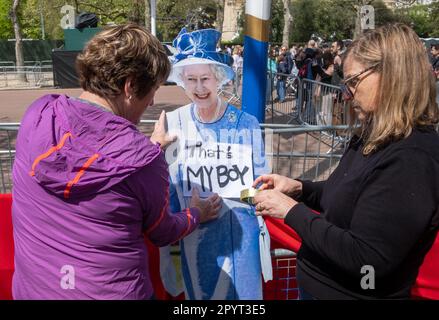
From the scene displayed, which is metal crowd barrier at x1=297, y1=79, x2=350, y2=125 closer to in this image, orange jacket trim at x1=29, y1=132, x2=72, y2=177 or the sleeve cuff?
the sleeve cuff

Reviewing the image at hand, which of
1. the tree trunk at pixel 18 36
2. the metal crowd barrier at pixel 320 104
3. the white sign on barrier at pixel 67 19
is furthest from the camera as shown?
the tree trunk at pixel 18 36

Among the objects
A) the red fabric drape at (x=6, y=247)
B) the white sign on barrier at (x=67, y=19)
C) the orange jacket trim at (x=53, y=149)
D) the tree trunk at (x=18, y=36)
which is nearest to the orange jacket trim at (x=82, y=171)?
the orange jacket trim at (x=53, y=149)

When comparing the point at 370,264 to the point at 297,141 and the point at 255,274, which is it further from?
the point at 297,141

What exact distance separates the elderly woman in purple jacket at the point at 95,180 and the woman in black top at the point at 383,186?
1.87 feet

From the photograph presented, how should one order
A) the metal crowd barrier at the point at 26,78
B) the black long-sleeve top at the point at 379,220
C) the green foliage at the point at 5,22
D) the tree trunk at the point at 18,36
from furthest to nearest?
the green foliage at the point at 5,22 → the tree trunk at the point at 18,36 → the metal crowd barrier at the point at 26,78 → the black long-sleeve top at the point at 379,220

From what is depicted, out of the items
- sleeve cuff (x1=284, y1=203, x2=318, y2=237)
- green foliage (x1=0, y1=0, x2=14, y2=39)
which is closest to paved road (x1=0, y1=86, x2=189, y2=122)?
sleeve cuff (x1=284, y1=203, x2=318, y2=237)

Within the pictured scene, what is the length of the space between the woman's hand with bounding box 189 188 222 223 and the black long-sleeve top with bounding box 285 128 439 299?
2.09 feet

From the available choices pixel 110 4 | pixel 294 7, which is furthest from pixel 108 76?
pixel 294 7

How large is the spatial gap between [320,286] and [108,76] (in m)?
1.09

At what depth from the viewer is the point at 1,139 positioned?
7.87 meters

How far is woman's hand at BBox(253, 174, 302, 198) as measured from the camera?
212 cm

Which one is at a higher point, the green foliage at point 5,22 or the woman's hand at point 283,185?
the green foliage at point 5,22

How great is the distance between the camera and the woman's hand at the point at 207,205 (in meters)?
2.26

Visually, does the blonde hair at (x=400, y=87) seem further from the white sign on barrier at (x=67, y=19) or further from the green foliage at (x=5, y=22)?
the green foliage at (x=5, y=22)
